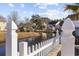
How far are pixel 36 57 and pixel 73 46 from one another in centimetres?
29

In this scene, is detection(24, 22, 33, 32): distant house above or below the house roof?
below

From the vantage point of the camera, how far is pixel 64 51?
1.29 meters

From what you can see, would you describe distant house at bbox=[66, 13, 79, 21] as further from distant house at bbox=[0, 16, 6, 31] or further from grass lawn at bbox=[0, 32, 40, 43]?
distant house at bbox=[0, 16, 6, 31]

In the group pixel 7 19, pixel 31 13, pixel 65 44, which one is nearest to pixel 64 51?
pixel 65 44

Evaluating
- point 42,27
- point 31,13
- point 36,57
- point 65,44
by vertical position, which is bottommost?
point 36,57

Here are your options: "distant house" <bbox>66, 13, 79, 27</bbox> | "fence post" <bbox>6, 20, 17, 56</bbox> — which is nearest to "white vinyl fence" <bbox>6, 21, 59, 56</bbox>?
"fence post" <bbox>6, 20, 17, 56</bbox>

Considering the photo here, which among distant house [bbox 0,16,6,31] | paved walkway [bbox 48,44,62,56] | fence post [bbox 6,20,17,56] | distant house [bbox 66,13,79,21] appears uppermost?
distant house [bbox 66,13,79,21]

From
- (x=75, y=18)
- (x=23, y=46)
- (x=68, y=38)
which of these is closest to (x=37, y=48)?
(x=23, y=46)

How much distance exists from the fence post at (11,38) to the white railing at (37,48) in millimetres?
50

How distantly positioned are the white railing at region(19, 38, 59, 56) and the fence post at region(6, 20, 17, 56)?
0.05 metres

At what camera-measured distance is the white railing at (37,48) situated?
1.27 m

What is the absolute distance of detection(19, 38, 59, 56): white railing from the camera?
1.27m

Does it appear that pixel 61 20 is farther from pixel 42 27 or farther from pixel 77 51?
pixel 77 51

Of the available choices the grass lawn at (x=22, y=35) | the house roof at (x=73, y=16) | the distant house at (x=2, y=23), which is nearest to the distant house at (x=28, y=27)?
the grass lawn at (x=22, y=35)
